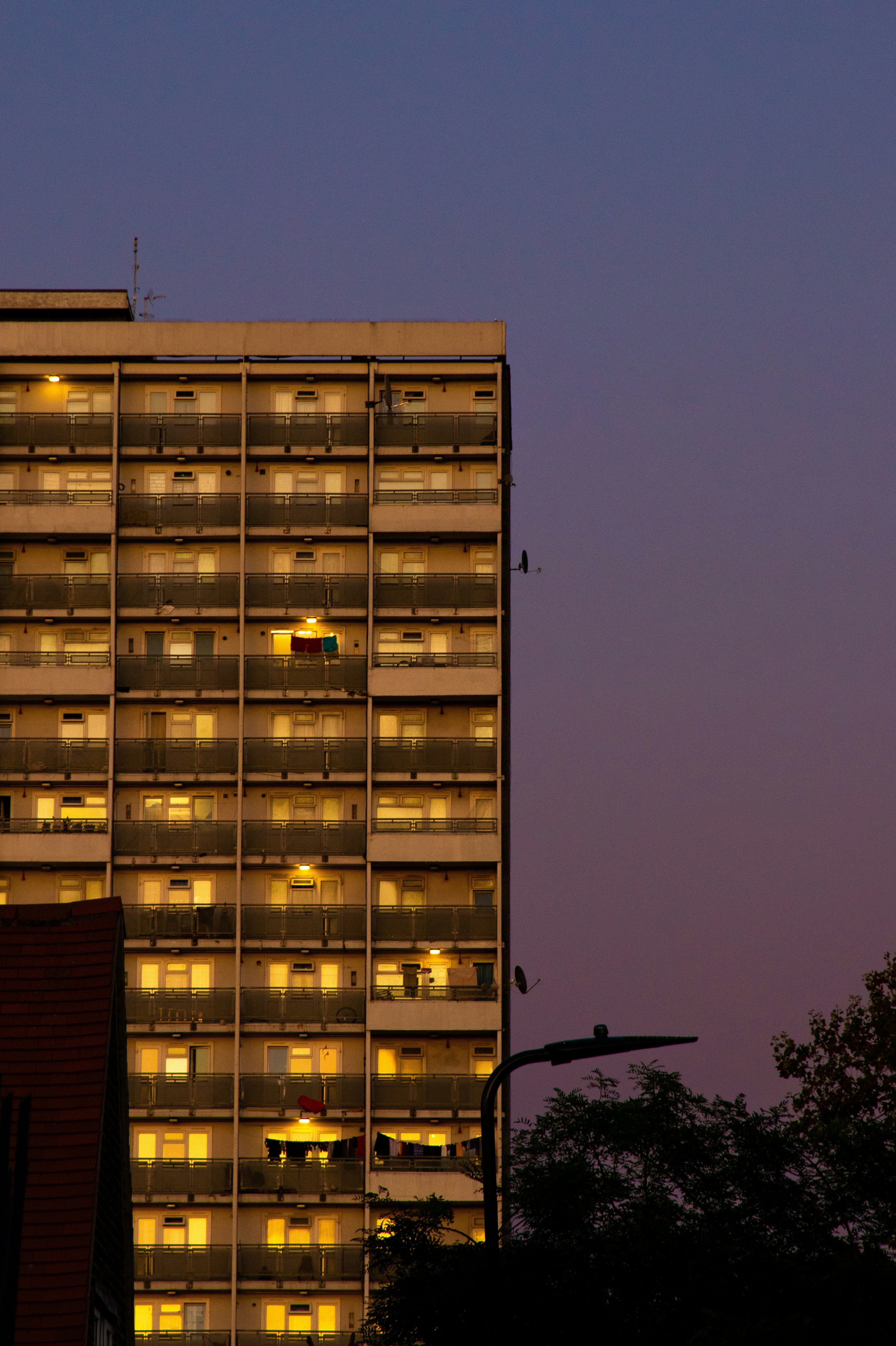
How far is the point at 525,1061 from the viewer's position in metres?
24.7

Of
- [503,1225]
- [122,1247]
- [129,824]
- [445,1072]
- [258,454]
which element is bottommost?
[122,1247]

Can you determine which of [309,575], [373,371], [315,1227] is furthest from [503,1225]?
[373,371]

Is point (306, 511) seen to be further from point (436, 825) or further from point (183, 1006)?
point (183, 1006)

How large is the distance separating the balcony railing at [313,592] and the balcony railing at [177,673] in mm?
2431

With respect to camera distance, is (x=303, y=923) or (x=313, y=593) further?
(x=313, y=593)

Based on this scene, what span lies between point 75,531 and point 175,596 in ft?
13.9

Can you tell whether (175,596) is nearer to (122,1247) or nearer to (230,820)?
(230,820)

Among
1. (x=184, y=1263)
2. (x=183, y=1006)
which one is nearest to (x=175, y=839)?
(x=183, y=1006)

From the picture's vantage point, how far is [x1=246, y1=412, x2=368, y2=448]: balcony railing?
81750 mm

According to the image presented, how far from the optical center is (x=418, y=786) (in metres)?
79.6

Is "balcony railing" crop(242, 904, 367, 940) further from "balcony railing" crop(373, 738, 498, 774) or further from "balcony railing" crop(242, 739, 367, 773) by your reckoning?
"balcony railing" crop(373, 738, 498, 774)

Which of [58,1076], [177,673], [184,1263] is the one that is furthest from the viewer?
[177,673]

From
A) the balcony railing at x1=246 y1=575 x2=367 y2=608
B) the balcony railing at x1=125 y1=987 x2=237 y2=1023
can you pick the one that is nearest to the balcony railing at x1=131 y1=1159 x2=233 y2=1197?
the balcony railing at x1=125 y1=987 x2=237 y2=1023

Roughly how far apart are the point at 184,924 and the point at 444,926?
9.00m
